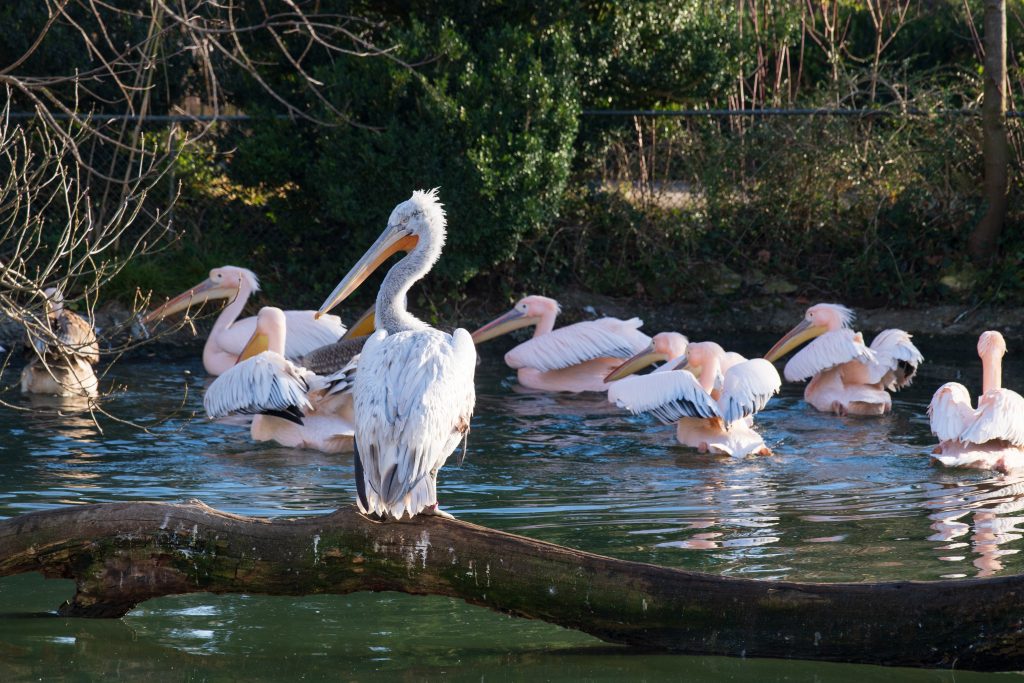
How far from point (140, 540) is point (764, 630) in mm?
1828

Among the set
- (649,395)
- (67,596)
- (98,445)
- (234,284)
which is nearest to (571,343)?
(649,395)

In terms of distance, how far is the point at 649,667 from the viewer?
390 centimetres

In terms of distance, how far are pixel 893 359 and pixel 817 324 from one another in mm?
942

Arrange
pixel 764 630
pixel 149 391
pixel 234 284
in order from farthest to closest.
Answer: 1. pixel 234 284
2. pixel 149 391
3. pixel 764 630

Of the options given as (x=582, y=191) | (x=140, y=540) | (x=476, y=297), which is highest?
(x=582, y=191)

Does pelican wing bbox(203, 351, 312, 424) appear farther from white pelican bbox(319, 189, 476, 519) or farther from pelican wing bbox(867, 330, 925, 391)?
pelican wing bbox(867, 330, 925, 391)

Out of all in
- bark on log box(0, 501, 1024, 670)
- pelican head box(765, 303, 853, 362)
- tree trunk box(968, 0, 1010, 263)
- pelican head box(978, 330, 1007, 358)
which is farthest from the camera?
tree trunk box(968, 0, 1010, 263)

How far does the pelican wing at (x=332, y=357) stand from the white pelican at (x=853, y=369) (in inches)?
103

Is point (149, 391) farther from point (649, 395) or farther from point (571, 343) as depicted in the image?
point (649, 395)

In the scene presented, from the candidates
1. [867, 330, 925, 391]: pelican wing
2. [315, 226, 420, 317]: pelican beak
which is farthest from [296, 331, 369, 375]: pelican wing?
[867, 330, 925, 391]: pelican wing

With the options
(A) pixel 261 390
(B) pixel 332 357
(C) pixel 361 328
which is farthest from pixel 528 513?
(C) pixel 361 328

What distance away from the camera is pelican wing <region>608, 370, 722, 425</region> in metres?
6.71

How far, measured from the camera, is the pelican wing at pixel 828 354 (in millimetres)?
7738

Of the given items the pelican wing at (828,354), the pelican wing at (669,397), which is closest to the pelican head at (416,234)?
the pelican wing at (669,397)
